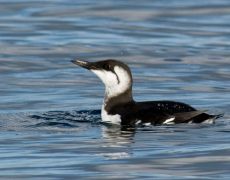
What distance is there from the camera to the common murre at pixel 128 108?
1596cm

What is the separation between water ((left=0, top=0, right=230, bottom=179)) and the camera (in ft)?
44.0

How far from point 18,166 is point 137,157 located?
1356 mm

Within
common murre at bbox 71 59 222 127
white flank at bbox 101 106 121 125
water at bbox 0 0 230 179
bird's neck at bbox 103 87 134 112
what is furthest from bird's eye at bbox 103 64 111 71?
water at bbox 0 0 230 179

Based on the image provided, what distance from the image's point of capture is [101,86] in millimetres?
21250

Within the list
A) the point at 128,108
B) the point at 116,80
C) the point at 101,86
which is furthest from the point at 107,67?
the point at 101,86

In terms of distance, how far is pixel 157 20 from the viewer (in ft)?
102

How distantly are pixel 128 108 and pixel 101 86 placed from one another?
4.65 meters

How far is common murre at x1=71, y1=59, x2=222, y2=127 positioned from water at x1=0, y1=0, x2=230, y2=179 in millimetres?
152

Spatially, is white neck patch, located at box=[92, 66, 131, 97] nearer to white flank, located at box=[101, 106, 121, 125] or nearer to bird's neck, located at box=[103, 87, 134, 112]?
bird's neck, located at box=[103, 87, 134, 112]

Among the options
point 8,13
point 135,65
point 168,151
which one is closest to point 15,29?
point 8,13

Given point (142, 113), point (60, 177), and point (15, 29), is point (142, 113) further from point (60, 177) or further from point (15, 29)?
point (15, 29)

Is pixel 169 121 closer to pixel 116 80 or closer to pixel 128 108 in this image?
pixel 128 108

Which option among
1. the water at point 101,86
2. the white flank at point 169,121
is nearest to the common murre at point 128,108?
the white flank at point 169,121

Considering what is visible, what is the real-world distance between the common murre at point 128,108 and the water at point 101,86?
0.50ft
